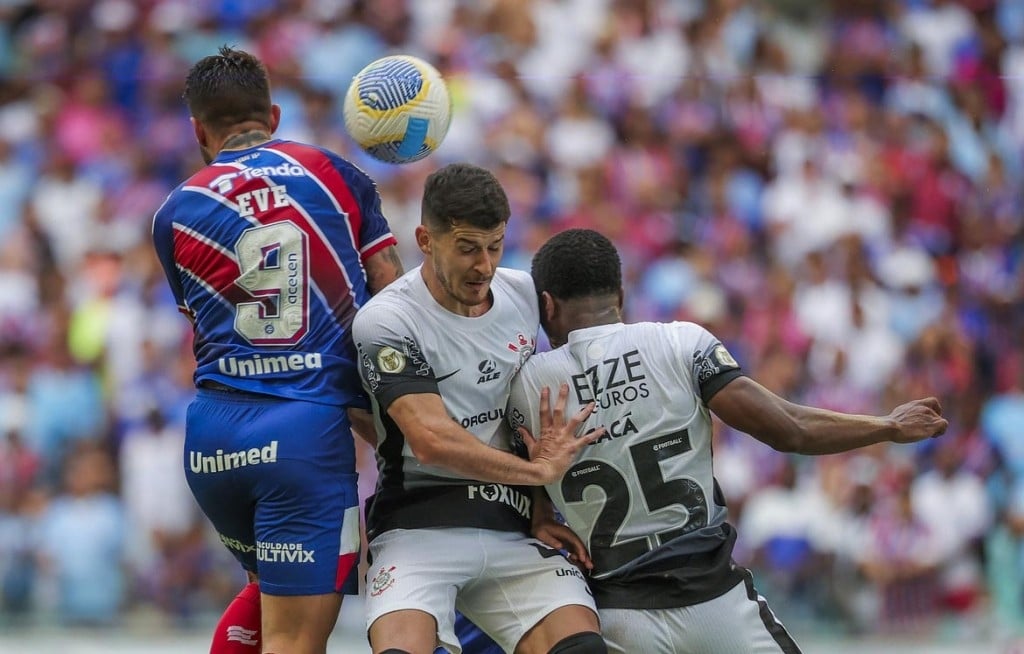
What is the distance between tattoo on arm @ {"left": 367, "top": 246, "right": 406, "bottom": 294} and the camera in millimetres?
5730

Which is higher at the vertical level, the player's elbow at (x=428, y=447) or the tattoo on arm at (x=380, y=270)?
the tattoo on arm at (x=380, y=270)

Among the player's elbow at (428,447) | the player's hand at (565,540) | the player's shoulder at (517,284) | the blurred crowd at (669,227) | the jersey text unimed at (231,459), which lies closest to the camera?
the player's elbow at (428,447)

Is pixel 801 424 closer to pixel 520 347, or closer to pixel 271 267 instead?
pixel 520 347

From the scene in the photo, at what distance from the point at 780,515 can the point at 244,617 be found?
537cm

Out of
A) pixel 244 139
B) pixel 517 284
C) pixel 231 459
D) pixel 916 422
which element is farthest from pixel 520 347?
pixel 916 422

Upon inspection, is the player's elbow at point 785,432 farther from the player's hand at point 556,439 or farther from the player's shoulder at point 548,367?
the player's shoulder at point 548,367

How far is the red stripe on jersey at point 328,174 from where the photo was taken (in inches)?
219

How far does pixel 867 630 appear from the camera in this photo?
370 inches

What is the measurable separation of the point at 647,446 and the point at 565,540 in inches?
20.0

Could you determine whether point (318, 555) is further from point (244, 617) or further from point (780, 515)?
point (780, 515)

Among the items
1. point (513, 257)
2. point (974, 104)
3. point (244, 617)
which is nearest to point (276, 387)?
point (244, 617)

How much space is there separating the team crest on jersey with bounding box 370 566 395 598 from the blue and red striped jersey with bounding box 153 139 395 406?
2.08ft

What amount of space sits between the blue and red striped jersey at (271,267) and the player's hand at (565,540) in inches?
32.9

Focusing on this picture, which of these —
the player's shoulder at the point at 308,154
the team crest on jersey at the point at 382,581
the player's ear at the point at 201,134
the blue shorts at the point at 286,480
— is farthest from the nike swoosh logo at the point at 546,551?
the player's ear at the point at 201,134
